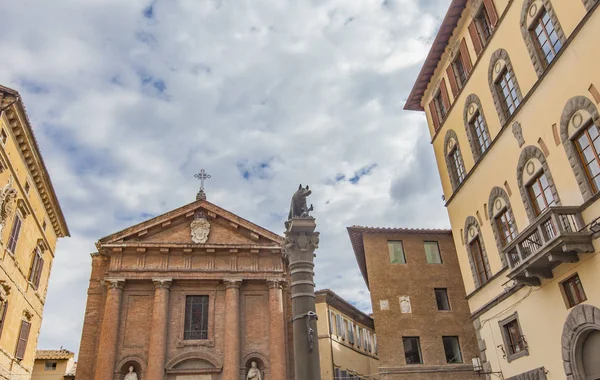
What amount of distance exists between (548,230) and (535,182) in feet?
7.84

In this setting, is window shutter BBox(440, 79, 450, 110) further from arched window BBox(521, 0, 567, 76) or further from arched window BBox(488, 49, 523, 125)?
arched window BBox(521, 0, 567, 76)

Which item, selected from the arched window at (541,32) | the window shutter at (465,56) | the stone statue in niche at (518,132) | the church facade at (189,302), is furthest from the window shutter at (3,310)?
the arched window at (541,32)

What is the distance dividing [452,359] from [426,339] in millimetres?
1660

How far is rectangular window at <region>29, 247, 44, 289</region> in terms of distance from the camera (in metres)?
26.5

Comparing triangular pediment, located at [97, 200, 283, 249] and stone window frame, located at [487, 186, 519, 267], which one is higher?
triangular pediment, located at [97, 200, 283, 249]

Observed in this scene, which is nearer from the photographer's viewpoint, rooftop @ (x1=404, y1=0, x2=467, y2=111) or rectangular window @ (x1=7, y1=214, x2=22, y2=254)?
rooftop @ (x1=404, y1=0, x2=467, y2=111)

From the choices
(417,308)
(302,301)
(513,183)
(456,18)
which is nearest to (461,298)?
(417,308)

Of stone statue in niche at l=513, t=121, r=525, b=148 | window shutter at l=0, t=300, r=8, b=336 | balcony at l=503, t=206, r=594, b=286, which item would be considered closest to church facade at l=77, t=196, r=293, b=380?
window shutter at l=0, t=300, r=8, b=336

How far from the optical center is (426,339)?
1034 inches

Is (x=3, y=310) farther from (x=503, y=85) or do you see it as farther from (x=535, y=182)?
(x=503, y=85)

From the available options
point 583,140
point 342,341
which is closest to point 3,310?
point 342,341

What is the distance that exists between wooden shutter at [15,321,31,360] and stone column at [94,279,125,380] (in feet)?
12.1

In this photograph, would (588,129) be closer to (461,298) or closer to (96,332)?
(461,298)

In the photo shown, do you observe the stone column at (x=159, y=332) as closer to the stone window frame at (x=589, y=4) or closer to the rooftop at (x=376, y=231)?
the rooftop at (x=376, y=231)
